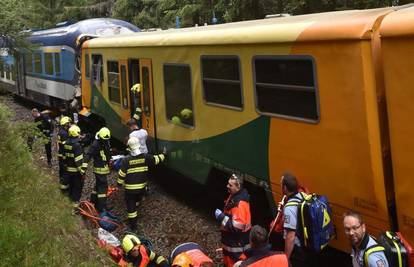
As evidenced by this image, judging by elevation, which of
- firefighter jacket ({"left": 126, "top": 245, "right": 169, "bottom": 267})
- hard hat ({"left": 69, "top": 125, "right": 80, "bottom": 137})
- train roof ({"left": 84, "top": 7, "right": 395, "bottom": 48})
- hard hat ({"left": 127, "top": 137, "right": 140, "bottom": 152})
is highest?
train roof ({"left": 84, "top": 7, "right": 395, "bottom": 48})

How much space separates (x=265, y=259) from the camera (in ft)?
14.9


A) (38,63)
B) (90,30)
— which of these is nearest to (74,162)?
(90,30)

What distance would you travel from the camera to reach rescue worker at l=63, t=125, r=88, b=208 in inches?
373

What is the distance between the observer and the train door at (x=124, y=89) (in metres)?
11.0

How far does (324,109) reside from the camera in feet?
17.4

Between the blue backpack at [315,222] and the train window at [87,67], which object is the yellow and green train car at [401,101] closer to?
the blue backpack at [315,222]

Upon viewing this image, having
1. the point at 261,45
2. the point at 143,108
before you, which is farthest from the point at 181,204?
the point at 261,45

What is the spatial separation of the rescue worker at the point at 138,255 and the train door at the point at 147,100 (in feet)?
11.6

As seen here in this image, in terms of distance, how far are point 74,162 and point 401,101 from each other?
6.53 metres

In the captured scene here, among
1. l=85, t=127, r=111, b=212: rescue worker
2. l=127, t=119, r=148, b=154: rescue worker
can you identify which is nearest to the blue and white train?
l=127, t=119, r=148, b=154: rescue worker

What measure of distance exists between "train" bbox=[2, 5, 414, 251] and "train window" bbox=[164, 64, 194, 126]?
2 cm

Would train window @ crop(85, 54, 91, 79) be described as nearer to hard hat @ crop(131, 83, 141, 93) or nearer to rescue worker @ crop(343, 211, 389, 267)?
hard hat @ crop(131, 83, 141, 93)

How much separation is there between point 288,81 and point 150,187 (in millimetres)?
5440

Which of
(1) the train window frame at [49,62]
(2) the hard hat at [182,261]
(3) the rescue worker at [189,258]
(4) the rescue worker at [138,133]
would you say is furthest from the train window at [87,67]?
(2) the hard hat at [182,261]
